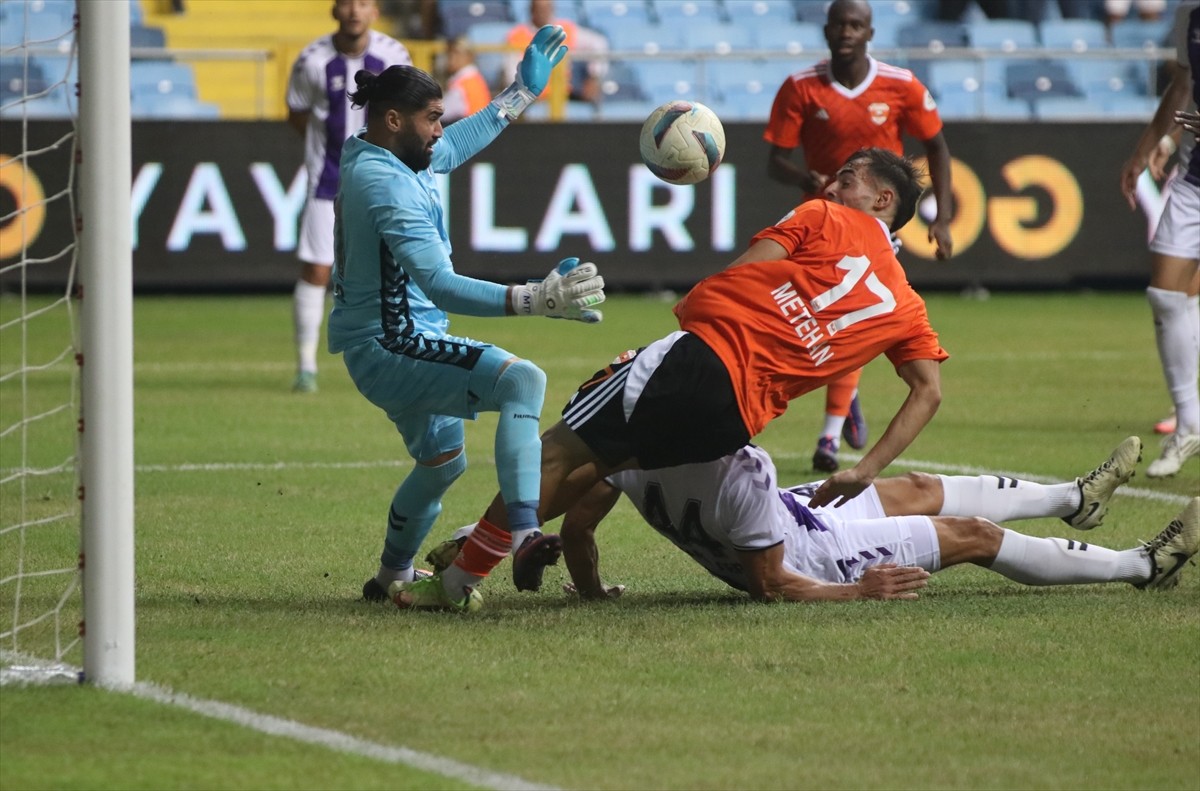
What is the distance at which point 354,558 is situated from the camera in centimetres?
678

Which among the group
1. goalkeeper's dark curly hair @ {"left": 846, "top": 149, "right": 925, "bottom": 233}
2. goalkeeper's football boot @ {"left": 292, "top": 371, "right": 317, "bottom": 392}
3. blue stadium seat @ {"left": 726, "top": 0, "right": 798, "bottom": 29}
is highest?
goalkeeper's dark curly hair @ {"left": 846, "top": 149, "right": 925, "bottom": 233}

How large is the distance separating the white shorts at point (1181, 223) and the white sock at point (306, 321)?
5362mm

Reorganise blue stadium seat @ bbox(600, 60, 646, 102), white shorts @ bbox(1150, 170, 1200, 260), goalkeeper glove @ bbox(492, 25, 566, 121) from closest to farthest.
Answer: goalkeeper glove @ bbox(492, 25, 566, 121) → white shorts @ bbox(1150, 170, 1200, 260) → blue stadium seat @ bbox(600, 60, 646, 102)

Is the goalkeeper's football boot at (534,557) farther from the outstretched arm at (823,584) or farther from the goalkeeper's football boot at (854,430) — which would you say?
the goalkeeper's football boot at (854,430)

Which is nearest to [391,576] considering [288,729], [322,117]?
[288,729]

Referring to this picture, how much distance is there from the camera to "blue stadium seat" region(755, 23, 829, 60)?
20656mm

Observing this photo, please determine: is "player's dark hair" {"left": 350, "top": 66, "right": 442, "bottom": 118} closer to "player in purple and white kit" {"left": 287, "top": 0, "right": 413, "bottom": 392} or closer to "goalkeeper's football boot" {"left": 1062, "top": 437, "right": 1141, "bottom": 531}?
"goalkeeper's football boot" {"left": 1062, "top": 437, "right": 1141, "bottom": 531}

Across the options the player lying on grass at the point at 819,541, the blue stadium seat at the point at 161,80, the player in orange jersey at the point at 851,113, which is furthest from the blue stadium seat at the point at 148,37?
the player lying on grass at the point at 819,541

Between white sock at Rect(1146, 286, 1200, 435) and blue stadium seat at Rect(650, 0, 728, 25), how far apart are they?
1263 centimetres

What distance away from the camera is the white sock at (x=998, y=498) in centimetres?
627

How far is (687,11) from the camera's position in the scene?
21.4 meters

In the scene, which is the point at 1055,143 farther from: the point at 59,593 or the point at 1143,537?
the point at 59,593

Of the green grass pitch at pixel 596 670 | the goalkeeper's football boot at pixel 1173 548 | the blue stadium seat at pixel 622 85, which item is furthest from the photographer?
the blue stadium seat at pixel 622 85

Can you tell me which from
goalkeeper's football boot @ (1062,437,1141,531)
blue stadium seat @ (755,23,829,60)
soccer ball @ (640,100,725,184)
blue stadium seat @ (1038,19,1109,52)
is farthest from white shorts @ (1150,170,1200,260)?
blue stadium seat @ (1038,19,1109,52)
